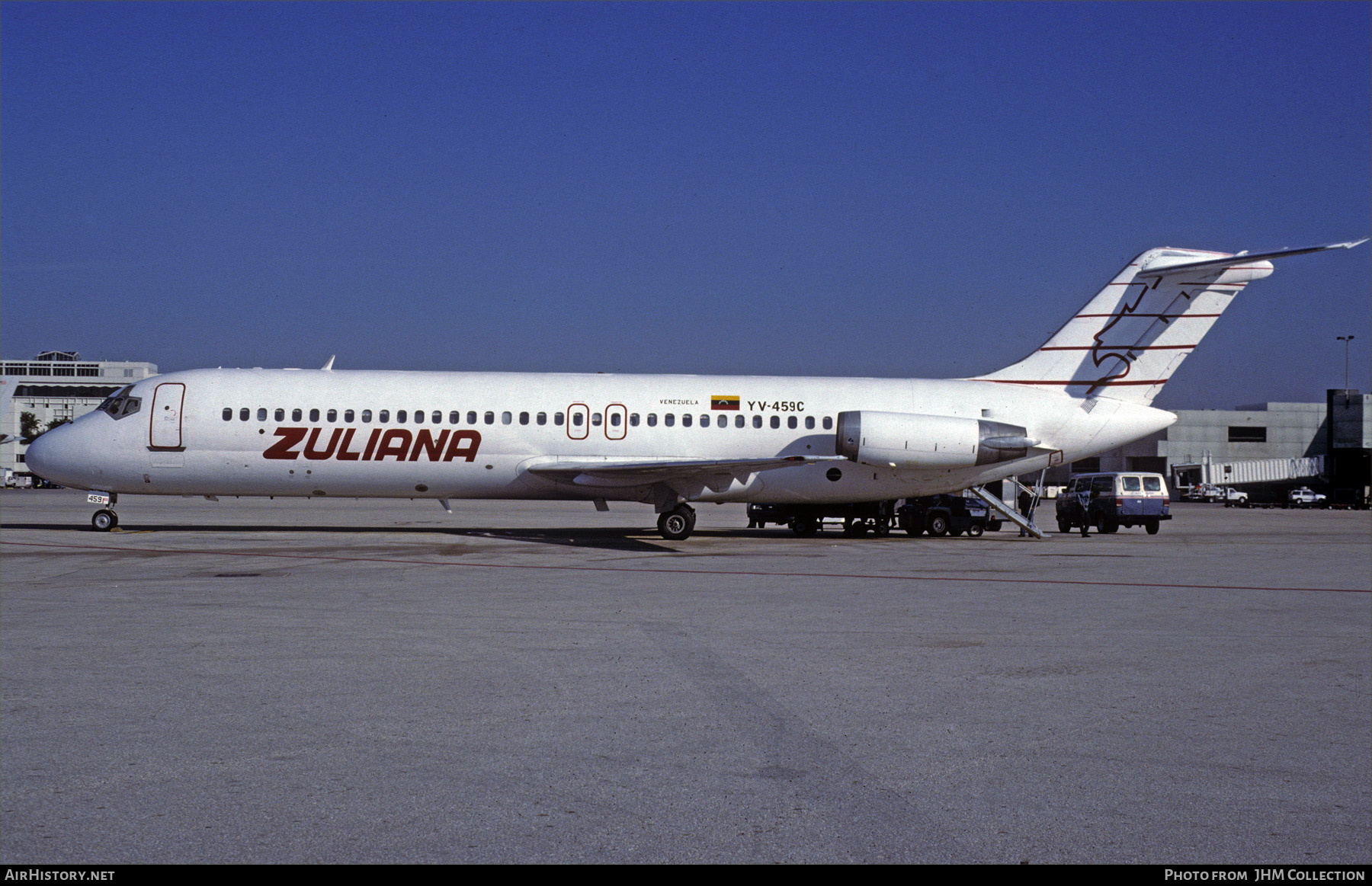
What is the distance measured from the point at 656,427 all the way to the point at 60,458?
13385 mm

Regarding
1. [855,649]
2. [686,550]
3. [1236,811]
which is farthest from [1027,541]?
[1236,811]

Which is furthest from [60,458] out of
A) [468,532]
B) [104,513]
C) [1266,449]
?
[1266,449]

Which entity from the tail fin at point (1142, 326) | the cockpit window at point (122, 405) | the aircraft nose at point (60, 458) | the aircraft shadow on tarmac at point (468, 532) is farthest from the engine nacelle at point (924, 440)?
the aircraft nose at point (60, 458)

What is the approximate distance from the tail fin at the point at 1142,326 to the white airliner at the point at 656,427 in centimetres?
4

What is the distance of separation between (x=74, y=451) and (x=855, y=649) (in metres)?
21.4

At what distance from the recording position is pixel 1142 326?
27125mm

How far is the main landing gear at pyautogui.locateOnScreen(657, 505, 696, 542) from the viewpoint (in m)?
25.7

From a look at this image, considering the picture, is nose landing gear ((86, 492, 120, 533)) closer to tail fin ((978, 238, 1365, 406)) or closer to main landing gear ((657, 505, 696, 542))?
main landing gear ((657, 505, 696, 542))

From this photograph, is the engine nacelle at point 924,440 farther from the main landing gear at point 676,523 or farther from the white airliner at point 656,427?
the main landing gear at point 676,523

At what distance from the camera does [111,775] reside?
5.91m

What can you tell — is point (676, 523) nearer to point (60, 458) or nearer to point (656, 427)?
point (656, 427)

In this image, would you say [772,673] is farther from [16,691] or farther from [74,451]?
[74,451]

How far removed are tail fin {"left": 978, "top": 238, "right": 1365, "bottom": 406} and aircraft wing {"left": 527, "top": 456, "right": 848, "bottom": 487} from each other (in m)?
7.30

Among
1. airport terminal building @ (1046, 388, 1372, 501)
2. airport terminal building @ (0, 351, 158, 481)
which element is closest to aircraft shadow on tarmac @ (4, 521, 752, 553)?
airport terminal building @ (1046, 388, 1372, 501)
